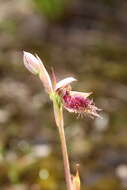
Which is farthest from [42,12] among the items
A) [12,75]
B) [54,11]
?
[12,75]


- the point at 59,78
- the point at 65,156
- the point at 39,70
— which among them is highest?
the point at 39,70

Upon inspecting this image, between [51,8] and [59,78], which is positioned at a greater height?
[51,8]

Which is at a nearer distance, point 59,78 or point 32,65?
point 32,65

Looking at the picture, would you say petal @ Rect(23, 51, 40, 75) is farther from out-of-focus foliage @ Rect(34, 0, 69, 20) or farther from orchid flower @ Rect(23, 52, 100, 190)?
out-of-focus foliage @ Rect(34, 0, 69, 20)

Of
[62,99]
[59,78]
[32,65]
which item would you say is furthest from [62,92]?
[59,78]

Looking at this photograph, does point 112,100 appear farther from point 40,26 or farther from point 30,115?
point 40,26

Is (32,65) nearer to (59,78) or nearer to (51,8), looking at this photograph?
(59,78)

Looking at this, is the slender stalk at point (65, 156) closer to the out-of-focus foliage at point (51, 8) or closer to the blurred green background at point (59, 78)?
the blurred green background at point (59, 78)

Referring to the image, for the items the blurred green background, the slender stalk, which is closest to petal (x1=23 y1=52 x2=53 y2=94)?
the slender stalk
